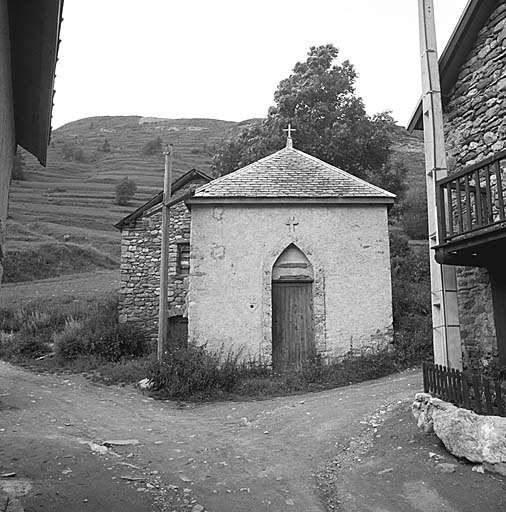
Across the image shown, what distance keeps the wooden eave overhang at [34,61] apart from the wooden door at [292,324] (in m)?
7.72

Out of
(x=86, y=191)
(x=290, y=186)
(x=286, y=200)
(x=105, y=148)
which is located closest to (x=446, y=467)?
(x=286, y=200)

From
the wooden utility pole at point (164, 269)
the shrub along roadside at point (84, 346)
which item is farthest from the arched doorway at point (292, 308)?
the shrub along roadside at point (84, 346)

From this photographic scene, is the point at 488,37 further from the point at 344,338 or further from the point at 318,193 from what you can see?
the point at 344,338

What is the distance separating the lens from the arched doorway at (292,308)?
44.9 ft

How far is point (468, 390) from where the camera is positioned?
6.62m

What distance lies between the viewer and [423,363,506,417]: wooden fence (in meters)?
6.20

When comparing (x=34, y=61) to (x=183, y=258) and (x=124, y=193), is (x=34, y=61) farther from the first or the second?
(x=124, y=193)

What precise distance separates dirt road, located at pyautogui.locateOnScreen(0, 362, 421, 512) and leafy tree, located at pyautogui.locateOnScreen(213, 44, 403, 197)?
48.0 ft

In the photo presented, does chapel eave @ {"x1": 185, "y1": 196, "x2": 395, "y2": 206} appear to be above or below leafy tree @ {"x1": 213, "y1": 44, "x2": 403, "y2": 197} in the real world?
below

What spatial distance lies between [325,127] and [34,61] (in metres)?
20.4

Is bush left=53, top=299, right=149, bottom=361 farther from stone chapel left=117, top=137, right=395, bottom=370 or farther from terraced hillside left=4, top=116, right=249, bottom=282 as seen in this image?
terraced hillside left=4, top=116, right=249, bottom=282

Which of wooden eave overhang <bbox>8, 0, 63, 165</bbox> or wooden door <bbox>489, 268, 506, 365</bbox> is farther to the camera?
wooden door <bbox>489, 268, 506, 365</bbox>

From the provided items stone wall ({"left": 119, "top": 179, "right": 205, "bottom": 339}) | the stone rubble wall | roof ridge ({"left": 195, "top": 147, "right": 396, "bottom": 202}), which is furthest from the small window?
the stone rubble wall

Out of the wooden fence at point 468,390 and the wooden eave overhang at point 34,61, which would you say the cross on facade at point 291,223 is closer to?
the wooden fence at point 468,390
